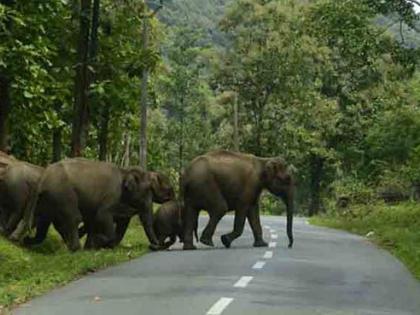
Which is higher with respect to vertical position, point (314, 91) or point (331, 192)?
point (314, 91)

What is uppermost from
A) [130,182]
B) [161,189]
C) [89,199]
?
[130,182]

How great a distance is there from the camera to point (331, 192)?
64188mm

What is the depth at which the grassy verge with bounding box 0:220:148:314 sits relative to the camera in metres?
13.0

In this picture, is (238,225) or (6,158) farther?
(238,225)

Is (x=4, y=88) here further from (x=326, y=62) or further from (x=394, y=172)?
(x=326, y=62)

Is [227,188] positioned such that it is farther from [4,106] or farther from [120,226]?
[4,106]

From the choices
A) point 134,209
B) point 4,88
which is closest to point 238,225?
point 134,209

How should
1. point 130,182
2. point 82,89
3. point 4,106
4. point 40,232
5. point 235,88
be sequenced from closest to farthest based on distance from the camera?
point 40,232 → point 130,182 → point 4,106 → point 82,89 → point 235,88

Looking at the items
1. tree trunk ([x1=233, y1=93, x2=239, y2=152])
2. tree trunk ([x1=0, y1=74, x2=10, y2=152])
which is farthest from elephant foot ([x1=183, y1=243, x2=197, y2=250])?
tree trunk ([x1=233, y1=93, x2=239, y2=152])

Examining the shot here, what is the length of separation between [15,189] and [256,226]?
594cm

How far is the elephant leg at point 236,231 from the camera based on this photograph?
22562mm

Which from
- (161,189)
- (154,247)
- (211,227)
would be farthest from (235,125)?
(154,247)

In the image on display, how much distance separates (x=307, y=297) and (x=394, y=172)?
3596 cm

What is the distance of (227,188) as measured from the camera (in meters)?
23.1
